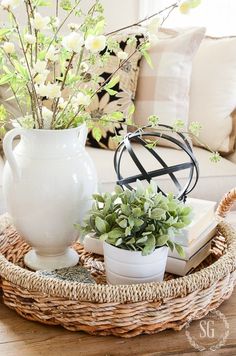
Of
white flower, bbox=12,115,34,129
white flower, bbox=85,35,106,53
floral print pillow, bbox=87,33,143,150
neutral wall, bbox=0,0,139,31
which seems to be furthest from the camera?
neutral wall, bbox=0,0,139,31

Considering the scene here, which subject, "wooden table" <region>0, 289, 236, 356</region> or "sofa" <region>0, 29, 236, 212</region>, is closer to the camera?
"wooden table" <region>0, 289, 236, 356</region>

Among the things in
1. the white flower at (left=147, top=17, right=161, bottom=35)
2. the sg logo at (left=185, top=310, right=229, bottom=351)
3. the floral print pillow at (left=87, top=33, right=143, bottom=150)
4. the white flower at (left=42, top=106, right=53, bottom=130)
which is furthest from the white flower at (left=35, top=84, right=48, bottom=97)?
the floral print pillow at (left=87, top=33, right=143, bottom=150)

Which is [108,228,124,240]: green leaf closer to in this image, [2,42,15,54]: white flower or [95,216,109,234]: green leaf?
[95,216,109,234]: green leaf

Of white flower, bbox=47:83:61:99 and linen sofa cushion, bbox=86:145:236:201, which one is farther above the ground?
white flower, bbox=47:83:61:99

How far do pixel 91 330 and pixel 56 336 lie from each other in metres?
0.06

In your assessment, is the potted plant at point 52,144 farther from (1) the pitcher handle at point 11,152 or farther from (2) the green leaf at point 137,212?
(2) the green leaf at point 137,212

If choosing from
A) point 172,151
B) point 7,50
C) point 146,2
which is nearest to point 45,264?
point 7,50

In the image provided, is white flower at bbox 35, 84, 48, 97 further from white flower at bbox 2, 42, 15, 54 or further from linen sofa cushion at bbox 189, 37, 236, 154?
linen sofa cushion at bbox 189, 37, 236, 154

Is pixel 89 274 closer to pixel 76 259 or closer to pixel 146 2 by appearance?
pixel 76 259

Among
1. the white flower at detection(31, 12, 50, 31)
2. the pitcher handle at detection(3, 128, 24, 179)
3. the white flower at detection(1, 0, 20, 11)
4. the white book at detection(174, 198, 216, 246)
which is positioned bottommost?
the white book at detection(174, 198, 216, 246)

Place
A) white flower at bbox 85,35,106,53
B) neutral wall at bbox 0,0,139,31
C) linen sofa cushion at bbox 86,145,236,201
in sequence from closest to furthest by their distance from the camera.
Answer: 1. white flower at bbox 85,35,106,53
2. linen sofa cushion at bbox 86,145,236,201
3. neutral wall at bbox 0,0,139,31

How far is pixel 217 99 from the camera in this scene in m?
2.14

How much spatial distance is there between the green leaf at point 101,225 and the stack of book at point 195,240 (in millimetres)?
154

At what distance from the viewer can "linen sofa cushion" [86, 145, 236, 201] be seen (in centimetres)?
184
